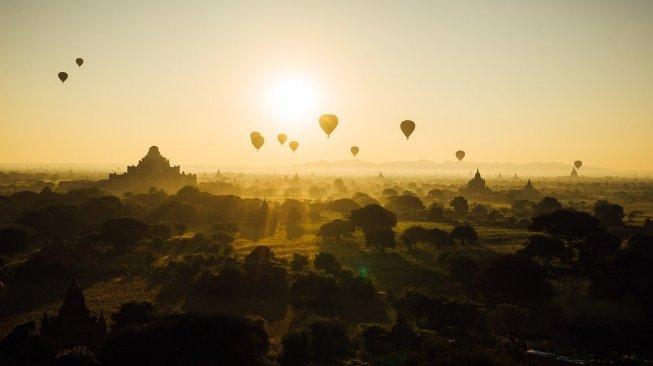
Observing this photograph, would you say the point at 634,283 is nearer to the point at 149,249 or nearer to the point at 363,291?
the point at 363,291

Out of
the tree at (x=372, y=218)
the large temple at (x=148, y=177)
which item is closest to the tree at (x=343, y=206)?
the tree at (x=372, y=218)

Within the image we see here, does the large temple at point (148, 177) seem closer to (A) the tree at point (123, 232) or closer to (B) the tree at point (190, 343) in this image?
(A) the tree at point (123, 232)

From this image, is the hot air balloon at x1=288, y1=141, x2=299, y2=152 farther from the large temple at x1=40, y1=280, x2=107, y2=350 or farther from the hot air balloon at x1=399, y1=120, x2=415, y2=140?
the large temple at x1=40, y1=280, x2=107, y2=350

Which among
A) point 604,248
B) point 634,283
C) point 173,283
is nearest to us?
point 634,283

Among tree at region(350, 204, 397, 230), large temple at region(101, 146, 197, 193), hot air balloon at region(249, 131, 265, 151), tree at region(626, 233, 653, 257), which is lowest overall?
tree at region(626, 233, 653, 257)

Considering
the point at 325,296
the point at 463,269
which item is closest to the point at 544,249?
the point at 463,269

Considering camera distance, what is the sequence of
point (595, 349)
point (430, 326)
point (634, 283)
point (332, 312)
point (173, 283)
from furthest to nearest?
1. point (173, 283)
2. point (634, 283)
3. point (332, 312)
4. point (430, 326)
5. point (595, 349)

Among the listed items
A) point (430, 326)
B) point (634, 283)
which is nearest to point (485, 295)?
point (430, 326)

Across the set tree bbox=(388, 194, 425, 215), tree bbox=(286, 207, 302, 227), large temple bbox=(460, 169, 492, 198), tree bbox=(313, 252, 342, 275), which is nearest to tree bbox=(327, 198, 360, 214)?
tree bbox=(388, 194, 425, 215)

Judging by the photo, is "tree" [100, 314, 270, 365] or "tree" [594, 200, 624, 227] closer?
"tree" [100, 314, 270, 365]
